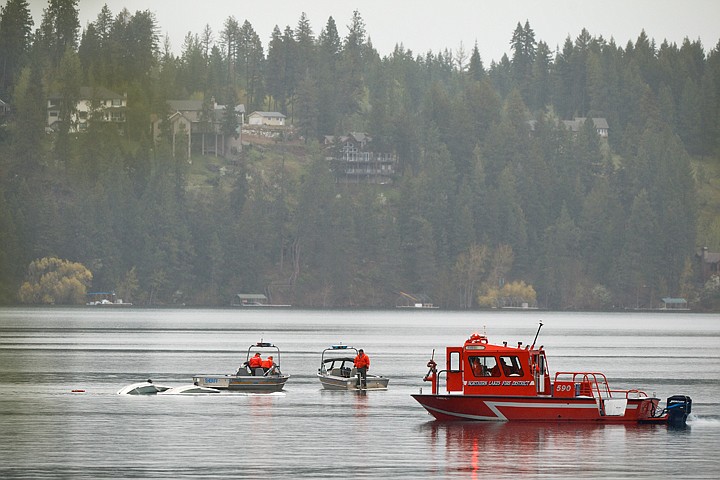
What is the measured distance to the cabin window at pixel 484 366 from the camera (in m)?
65.1

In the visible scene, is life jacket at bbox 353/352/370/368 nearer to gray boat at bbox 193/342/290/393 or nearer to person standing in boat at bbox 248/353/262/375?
gray boat at bbox 193/342/290/393

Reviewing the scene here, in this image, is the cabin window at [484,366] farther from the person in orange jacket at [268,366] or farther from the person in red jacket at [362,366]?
the person in orange jacket at [268,366]

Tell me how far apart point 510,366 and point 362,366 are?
2553 centimetres

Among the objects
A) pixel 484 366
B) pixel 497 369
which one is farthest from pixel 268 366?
pixel 497 369

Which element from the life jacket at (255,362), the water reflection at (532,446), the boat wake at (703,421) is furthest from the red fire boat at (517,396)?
the life jacket at (255,362)

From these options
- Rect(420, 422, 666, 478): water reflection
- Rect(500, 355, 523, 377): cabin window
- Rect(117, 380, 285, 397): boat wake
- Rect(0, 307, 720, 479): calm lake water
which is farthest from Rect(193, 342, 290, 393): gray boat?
Rect(500, 355, 523, 377): cabin window

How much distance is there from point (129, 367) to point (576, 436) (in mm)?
59926

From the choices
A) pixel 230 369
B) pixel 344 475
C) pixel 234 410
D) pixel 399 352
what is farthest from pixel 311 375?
pixel 344 475

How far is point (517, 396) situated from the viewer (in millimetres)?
66000

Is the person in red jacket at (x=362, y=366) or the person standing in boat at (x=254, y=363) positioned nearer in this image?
the person in red jacket at (x=362, y=366)

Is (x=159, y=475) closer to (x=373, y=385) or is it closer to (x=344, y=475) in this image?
(x=344, y=475)

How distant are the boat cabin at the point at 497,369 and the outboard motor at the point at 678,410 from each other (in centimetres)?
688

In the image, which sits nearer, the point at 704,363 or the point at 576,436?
the point at 576,436

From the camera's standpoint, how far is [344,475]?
51.5 metres
